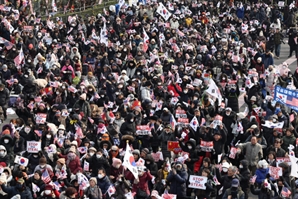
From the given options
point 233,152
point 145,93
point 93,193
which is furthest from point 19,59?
point 93,193

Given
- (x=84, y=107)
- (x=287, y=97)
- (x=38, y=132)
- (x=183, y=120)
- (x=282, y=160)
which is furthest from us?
(x=84, y=107)

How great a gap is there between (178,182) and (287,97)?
14.6ft

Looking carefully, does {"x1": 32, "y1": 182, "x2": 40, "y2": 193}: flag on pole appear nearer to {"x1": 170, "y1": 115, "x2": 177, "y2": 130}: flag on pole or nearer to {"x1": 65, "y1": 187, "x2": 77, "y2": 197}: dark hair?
{"x1": 65, "y1": 187, "x2": 77, "y2": 197}: dark hair

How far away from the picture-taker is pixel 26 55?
29.0 m

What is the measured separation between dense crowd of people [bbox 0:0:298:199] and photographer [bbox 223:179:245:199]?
2 centimetres

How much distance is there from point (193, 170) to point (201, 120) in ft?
7.79

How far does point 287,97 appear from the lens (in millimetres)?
21266

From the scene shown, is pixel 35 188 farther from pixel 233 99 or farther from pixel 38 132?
pixel 233 99

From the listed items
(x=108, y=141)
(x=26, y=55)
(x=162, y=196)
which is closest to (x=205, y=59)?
(x=26, y=55)

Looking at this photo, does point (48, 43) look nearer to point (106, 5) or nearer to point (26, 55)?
point (26, 55)

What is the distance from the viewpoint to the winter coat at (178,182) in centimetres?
1792

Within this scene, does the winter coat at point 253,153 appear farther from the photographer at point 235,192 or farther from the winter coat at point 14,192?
the winter coat at point 14,192

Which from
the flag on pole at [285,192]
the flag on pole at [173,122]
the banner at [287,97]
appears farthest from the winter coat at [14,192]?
the banner at [287,97]

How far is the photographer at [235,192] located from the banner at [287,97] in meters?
4.34
